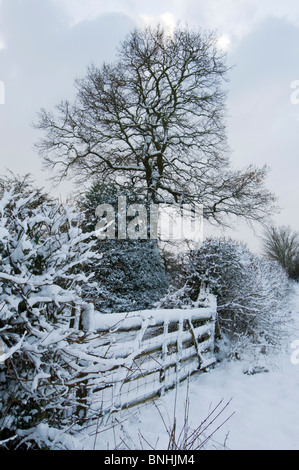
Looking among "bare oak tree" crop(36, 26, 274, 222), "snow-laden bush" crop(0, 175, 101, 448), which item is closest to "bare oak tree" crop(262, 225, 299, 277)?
"bare oak tree" crop(36, 26, 274, 222)

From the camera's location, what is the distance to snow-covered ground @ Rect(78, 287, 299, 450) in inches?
107

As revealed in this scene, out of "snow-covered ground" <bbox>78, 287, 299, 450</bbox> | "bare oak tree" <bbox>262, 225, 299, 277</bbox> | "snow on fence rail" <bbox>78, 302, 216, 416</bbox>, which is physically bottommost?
"snow-covered ground" <bbox>78, 287, 299, 450</bbox>

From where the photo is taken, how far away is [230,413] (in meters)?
3.55

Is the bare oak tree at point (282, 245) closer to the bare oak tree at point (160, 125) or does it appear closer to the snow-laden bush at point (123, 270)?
the bare oak tree at point (160, 125)

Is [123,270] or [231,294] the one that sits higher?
[123,270]

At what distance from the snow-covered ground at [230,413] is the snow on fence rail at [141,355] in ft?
0.61

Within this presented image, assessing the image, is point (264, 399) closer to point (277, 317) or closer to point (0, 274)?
point (277, 317)

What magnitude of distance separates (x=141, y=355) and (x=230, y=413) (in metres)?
1.32

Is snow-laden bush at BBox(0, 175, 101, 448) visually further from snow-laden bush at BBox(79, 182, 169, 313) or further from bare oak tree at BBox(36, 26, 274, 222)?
bare oak tree at BBox(36, 26, 274, 222)

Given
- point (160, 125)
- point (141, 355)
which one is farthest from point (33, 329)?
point (160, 125)

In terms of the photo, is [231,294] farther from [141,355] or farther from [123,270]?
[141,355]

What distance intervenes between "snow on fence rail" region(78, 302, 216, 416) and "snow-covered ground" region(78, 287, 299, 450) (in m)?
0.19

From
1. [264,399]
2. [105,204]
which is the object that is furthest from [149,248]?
[264,399]

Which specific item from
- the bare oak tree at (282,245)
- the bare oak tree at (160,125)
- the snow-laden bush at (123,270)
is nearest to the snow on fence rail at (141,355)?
the snow-laden bush at (123,270)
